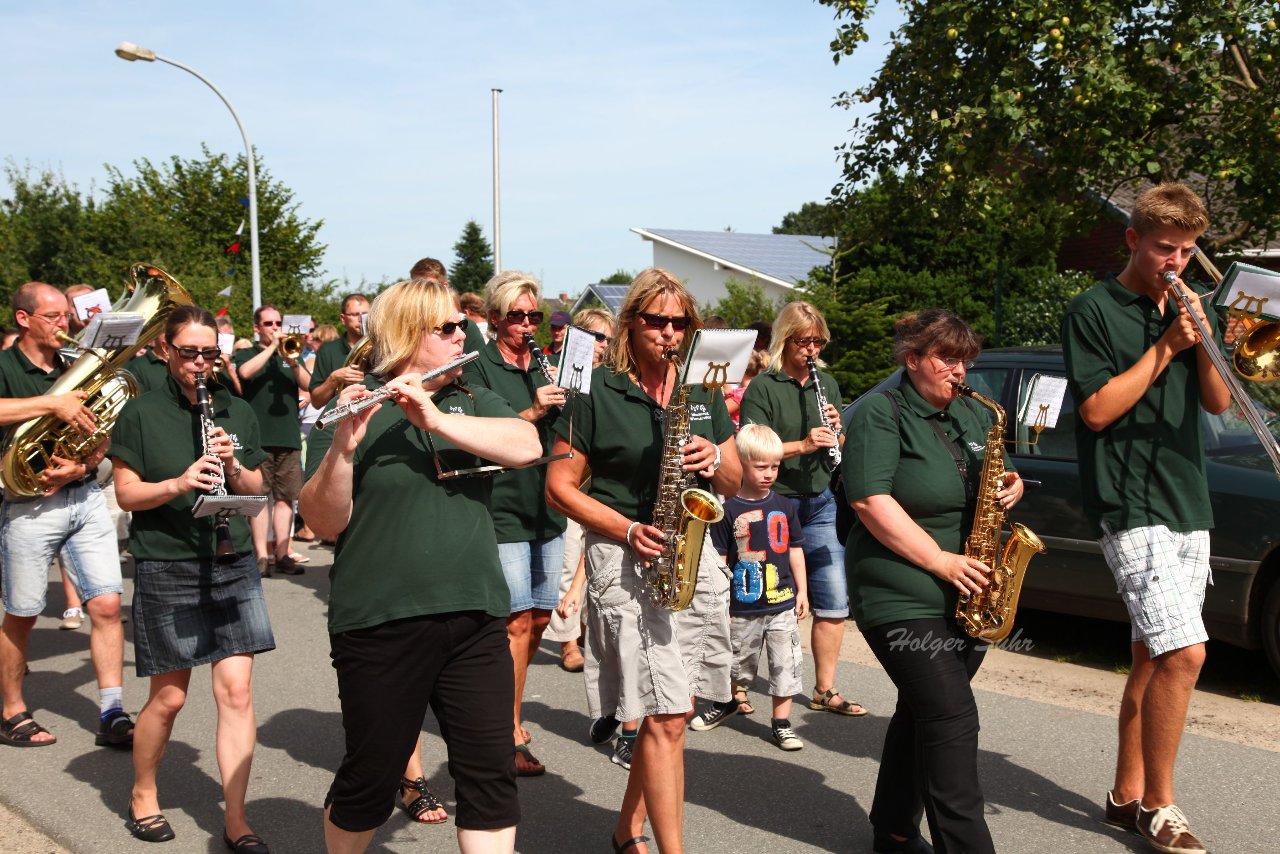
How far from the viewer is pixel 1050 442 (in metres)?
6.97

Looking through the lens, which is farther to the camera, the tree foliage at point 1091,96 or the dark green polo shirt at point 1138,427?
the tree foliage at point 1091,96

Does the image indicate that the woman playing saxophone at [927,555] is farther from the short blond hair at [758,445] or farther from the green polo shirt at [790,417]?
the green polo shirt at [790,417]

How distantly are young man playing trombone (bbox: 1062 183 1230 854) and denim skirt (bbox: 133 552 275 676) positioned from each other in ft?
10.1

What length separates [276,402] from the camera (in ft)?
32.0

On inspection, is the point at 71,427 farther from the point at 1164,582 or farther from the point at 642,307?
the point at 1164,582

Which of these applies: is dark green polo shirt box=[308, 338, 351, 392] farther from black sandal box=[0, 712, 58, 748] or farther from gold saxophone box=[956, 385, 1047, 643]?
gold saxophone box=[956, 385, 1047, 643]

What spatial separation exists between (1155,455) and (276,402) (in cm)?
727

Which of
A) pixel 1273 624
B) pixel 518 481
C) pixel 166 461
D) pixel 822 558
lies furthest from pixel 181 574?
pixel 1273 624

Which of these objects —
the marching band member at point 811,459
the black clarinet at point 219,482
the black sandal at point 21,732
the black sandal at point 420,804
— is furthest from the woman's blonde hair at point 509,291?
the black sandal at point 21,732

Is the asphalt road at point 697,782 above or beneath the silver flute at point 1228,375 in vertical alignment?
beneath

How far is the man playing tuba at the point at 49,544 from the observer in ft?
18.6

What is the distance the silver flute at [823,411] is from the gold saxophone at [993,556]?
205 centimetres

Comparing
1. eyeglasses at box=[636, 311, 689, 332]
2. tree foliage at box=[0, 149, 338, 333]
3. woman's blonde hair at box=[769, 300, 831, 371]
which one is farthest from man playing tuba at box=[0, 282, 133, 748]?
tree foliage at box=[0, 149, 338, 333]

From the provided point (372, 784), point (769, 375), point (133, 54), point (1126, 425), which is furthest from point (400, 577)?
point (133, 54)
